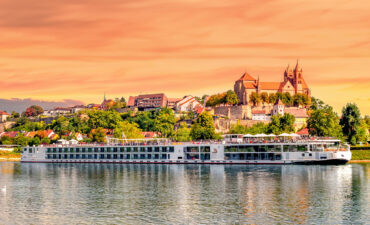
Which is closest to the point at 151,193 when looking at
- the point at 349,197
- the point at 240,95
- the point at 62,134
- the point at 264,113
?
the point at 349,197

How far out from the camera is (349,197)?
43.8 m

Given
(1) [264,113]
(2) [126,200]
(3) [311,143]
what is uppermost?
(1) [264,113]

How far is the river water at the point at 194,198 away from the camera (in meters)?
36.0

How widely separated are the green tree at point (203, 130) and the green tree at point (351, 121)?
29861 millimetres

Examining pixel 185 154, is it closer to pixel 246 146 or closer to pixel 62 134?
pixel 246 146

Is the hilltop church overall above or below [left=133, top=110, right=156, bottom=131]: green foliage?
above

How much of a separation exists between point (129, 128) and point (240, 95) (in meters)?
67.9

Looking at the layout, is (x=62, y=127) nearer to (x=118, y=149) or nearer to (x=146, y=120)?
(x=146, y=120)

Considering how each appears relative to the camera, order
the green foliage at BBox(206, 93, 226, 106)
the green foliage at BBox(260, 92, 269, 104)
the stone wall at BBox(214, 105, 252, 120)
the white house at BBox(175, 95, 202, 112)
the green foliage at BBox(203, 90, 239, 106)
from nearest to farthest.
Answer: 1. the stone wall at BBox(214, 105, 252, 120)
2. the green foliage at BBox(203, 90, 239, 106)
3. the green foliage at BBox(206, 93, 226, 106)
4. the green foliage at BBox(260, 92, 269, 104)
5. the white house at BBox(175, 95, 202, 112)

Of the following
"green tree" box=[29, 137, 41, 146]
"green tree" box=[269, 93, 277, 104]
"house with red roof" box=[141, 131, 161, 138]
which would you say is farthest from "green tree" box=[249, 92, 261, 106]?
"green tree" box=[29, 137, 41, 146]

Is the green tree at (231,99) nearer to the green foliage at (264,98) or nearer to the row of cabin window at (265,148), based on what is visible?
the green foliage at (264,98)

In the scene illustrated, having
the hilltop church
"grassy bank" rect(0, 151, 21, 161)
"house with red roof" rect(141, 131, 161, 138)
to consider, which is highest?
the hilltop church

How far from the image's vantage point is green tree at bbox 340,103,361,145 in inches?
3627

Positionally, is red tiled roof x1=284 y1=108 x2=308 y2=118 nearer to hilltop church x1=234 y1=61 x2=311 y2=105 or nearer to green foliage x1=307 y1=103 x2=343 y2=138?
hilltop church x1=234 y1=61 x2=311 y2=105
